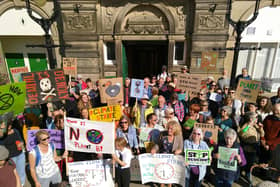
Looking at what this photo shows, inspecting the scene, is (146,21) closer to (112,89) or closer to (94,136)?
(112,89)

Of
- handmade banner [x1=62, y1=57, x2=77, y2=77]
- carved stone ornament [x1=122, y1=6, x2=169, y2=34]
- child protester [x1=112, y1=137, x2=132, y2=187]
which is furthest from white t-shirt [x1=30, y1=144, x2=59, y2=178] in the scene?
carved stone ornament [x1=122, y1=6, x2=169, y2=34]

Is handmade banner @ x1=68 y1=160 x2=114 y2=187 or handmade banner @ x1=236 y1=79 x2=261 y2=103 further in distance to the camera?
handmade banner @ x1=236 y1=79 x2=261 y2=103

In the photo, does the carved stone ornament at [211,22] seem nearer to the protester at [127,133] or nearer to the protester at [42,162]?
the protester at [127,133]

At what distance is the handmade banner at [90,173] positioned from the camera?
130 inches

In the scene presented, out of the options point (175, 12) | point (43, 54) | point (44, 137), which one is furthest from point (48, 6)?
point (44, 137)

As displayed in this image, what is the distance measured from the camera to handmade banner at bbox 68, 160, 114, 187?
329 centimetres

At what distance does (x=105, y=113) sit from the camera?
410 centimetres

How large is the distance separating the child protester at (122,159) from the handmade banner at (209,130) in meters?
1.46

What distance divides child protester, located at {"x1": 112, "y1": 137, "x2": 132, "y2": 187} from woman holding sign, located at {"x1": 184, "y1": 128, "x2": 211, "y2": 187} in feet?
3.48

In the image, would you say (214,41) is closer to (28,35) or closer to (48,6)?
(48,6)

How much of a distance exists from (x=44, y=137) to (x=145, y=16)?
6980 millimetres

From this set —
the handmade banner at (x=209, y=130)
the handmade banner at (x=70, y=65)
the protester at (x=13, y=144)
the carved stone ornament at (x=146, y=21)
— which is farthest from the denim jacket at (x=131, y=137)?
the carved stone ornament at (x=146, y=21)

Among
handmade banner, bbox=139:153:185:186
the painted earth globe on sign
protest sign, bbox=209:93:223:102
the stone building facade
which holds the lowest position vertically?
handmade banner, bbox=139:153:185:186

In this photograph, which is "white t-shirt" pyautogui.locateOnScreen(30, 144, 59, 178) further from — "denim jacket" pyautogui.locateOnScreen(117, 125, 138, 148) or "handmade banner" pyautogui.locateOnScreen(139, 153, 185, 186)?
"handmade banner" pyautogui.locateOnScreen(139, 153, 185, 186)
